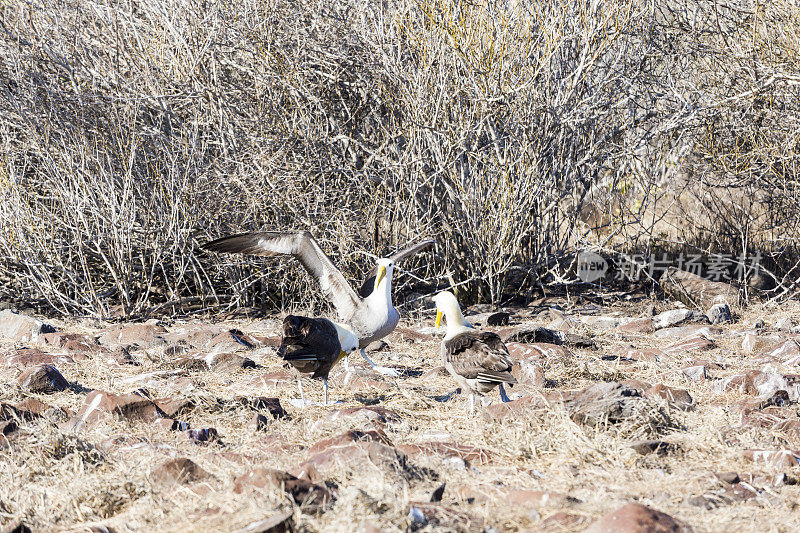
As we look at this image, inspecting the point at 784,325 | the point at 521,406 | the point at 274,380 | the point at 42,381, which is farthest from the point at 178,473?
the point at 784,325

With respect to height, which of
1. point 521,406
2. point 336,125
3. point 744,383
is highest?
point 336,125

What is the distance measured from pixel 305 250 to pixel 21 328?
10.3 ft

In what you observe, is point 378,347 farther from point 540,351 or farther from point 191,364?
point 191,364

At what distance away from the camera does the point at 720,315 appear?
861 cm

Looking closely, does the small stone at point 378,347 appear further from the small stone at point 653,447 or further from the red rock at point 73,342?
the small stone at point 653,447

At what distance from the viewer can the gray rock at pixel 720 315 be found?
8.58 metres

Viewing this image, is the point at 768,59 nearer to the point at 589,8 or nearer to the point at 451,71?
the point at 589,8

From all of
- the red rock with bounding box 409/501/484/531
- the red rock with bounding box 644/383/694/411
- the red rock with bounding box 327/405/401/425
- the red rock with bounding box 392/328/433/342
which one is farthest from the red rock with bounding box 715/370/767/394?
the red rock with bounding box 392/328/433/342

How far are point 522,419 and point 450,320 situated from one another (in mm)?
1292

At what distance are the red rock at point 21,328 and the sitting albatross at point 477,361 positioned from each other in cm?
461

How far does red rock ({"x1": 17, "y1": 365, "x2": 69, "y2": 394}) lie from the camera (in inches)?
217

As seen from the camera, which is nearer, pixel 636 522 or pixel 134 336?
pixel 636 522

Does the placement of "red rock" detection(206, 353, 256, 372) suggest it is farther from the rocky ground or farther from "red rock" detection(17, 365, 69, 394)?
Result: "red rock" detection(17, 365, 69, 394)

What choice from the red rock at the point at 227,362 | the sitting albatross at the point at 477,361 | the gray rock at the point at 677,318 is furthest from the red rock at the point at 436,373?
the gray rock at the point at 677,318
